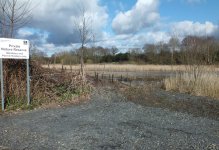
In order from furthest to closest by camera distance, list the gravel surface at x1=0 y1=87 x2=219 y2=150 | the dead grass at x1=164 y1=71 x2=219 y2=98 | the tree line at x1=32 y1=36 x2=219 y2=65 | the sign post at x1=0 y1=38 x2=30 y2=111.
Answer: the tree line at x1=32 y1=36 x2=219 y2=65
the dead grass at x1=164 y1=71 x2=219 y2=98
the sign post at x1=0 y1=38 x2=30 y2=111
the gravel surface at x1=0 y1=87 x2=219 y2=150

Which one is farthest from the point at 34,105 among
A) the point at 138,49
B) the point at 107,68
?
the point at 138,49

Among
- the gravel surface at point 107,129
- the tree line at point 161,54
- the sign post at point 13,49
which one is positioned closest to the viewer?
the gravel surface at point 107,129

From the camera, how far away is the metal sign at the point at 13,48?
12492mm

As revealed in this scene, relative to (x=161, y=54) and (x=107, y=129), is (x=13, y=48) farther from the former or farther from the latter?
(x=161, y=54)

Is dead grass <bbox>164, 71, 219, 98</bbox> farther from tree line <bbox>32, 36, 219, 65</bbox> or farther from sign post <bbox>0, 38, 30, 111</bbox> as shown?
sign post <bbox>0, 38, 30, 111</bbox>

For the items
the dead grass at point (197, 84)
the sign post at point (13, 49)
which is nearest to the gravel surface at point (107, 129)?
the sign post at point (13, 49)

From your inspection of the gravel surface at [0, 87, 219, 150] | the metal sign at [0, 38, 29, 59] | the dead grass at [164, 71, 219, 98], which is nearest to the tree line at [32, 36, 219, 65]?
the dead grass at [164, 71, 219, 98]

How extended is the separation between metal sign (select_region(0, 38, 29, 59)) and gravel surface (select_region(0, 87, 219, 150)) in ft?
6.87

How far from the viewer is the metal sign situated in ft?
41.0

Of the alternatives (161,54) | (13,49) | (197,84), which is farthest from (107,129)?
(161,54)

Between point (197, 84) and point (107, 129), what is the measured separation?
10.8 meters

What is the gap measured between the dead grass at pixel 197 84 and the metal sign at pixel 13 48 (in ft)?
30.8

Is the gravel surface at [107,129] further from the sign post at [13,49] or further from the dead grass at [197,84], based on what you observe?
the dead grass at [197,84]

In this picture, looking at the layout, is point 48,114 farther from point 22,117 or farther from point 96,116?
point 96,116
